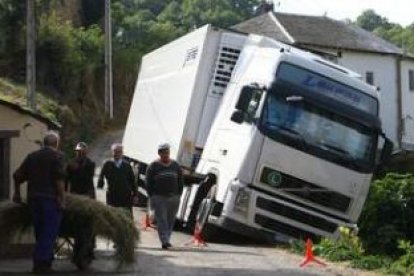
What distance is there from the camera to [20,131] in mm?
12508

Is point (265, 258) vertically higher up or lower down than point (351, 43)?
lower down

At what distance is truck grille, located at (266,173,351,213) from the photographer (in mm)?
15562

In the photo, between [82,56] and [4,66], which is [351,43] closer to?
[82,56]

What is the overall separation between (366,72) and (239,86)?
30659 millimetres

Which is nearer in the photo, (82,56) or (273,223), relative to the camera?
(273,223)

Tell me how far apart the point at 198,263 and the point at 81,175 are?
8.16ft

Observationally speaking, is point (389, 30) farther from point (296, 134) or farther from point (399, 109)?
point (296, 134)

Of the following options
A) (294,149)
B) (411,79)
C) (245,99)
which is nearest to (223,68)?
(245,99)

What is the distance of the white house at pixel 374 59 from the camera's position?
45250 millimetres

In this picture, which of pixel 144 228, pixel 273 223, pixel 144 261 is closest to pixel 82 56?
pixel 144 228

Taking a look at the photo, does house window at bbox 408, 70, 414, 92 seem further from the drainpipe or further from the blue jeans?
the blue jeans

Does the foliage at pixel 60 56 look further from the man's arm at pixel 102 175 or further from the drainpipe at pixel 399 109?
the man's arm at pixel 102 175

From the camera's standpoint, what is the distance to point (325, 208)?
15875 millimetres

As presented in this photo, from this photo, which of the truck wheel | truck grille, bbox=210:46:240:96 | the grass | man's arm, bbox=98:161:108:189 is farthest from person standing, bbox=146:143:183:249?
the grass
